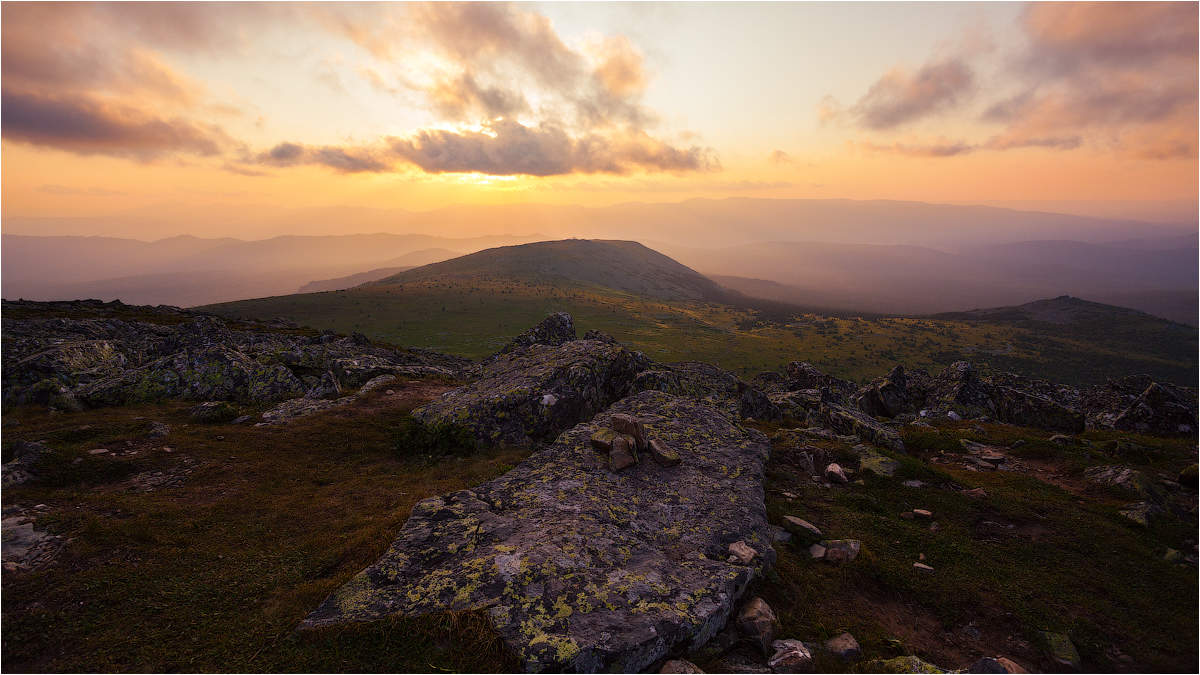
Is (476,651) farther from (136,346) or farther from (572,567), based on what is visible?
(136,346)

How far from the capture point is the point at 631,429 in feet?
40.8

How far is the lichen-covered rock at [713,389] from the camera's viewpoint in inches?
782

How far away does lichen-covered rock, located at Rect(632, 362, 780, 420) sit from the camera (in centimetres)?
1988

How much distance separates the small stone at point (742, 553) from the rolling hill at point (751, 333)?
223 ft

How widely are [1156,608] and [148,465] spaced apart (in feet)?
71.2

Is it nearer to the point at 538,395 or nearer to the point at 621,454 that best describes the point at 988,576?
the point at 621,454

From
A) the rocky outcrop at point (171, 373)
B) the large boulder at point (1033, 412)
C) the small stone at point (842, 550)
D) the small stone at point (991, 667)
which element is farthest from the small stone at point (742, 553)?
the large boulder at point (1033, 412)

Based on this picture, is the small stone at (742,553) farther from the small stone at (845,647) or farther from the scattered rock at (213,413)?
the scattered rock at (213,413)

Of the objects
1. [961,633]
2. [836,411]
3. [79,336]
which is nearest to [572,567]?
[961,633]

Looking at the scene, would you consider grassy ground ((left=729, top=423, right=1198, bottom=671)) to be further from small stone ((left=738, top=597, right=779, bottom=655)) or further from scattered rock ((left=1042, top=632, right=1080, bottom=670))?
small stone ((left=738, top=597, right=779, bottom=655))

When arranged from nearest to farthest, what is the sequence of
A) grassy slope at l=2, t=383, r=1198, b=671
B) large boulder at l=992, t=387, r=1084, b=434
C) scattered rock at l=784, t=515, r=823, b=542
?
1. grassy slope at l=2, t=383, r=1198, b=671
2. scattered rock at l=784, t=515, r=823, b=542
3. large boulder at l=992, t=387, r=1084, b=434

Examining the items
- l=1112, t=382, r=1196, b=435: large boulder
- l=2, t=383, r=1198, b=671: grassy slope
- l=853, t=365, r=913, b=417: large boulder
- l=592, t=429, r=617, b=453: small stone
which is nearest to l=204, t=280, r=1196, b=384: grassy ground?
l=853, t=365, r=913, b=417: large boulder

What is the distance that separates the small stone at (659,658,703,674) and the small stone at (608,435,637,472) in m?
5.32

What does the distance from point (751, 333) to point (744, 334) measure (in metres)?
4.23
